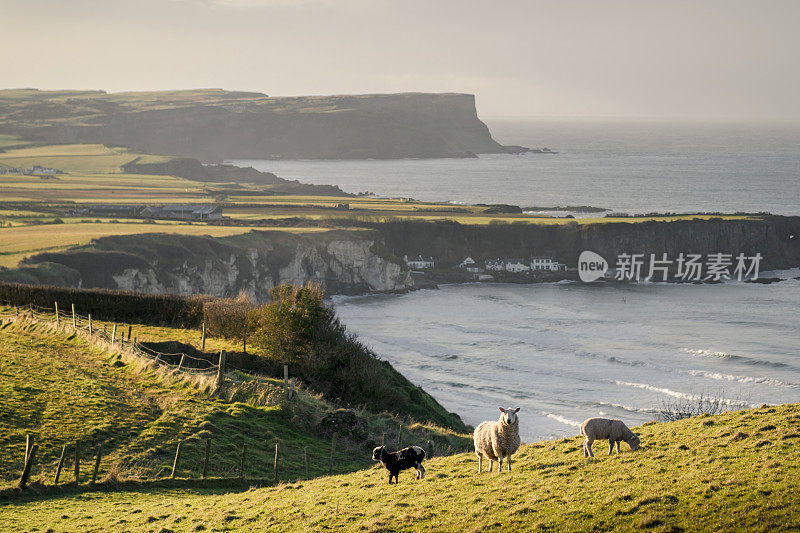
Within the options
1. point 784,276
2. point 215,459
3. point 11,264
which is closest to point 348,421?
point 215,459

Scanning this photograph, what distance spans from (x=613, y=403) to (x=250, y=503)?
1952 inches

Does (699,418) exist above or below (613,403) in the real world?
above

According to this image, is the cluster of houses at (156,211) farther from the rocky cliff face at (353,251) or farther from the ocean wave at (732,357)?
the ocean wave at (732,357)

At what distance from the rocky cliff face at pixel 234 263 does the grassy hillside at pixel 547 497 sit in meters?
75.4

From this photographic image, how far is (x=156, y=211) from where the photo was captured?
14675 centimetres

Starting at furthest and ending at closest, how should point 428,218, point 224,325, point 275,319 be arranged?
1. point 428,218
2. point 224,325
3. point 275,319

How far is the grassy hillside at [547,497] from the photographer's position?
1394cm

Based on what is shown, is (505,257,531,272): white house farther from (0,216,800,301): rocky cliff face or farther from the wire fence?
the wire fence

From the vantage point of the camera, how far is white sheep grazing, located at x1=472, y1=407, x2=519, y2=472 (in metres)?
17.6

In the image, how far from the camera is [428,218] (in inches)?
6063

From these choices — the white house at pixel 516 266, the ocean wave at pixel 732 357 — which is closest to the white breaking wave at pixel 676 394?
the ocean wave at pixel 732 357

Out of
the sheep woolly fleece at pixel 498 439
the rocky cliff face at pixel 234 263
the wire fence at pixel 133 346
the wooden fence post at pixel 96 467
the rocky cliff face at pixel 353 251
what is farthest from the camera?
the rocky cliff face at pixel 353 251

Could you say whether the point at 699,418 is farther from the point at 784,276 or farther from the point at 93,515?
the point at 784,276

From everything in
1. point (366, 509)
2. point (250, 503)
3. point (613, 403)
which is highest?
point (366, 509)
